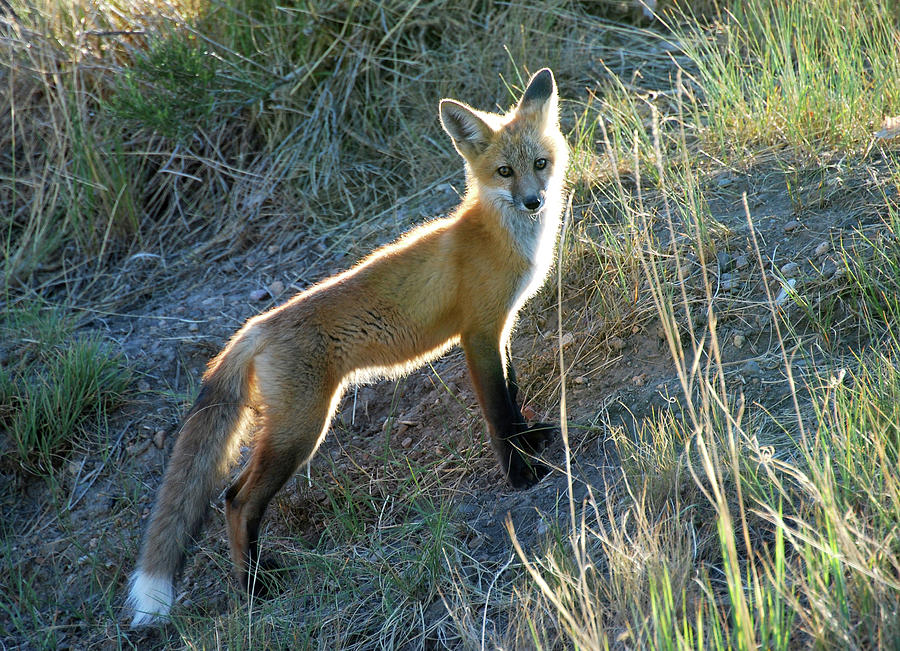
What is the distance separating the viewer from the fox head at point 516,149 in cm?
377

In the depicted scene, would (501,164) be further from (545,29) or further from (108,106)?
(108,106)

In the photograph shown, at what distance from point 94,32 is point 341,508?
14.1 feet

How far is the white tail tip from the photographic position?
3.23m

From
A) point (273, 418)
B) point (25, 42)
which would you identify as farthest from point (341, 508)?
point (25, 42)

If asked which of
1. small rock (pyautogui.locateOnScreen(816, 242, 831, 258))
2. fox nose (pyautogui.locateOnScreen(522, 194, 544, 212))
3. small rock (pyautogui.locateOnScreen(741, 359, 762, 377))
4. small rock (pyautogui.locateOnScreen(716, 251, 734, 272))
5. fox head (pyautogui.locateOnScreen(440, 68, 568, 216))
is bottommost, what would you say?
small rock (pyautogui.locateOnScreen(741, 359, 762, 377))

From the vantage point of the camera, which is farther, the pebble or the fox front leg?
the pebble

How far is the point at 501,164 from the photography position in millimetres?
3820

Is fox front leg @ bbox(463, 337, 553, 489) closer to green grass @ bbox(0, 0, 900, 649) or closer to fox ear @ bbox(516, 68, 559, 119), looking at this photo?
green grass @ bbox(0, 0, 900, 649)

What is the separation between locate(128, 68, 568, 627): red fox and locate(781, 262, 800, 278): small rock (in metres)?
1.16

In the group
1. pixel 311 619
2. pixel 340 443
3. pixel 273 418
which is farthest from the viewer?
pixel 340 443

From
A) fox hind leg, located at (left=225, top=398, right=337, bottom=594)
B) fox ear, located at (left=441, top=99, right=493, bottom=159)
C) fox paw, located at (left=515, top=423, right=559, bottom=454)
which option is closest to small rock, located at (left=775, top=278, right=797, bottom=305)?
fox paw, located at (left=515, top=423, right=559, bottom=454)

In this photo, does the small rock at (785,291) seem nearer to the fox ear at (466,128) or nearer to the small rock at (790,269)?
the small rock at (790,269)

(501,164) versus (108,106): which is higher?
(108,106)

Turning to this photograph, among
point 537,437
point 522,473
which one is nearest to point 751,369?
point 537,437
